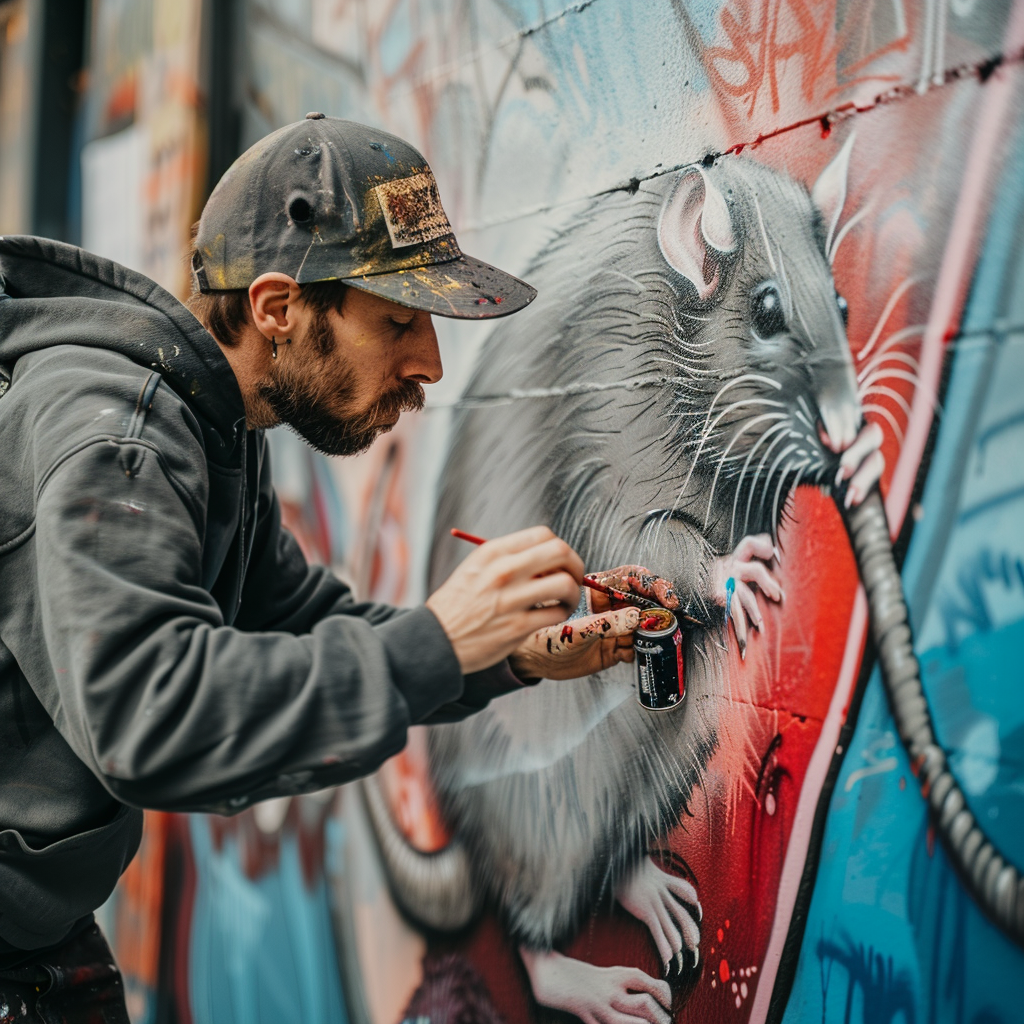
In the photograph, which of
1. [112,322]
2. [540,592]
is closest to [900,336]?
[540,592]

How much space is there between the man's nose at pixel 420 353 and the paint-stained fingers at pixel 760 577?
2.42 feet

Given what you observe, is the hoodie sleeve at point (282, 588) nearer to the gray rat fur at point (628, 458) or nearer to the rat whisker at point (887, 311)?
the gray rat fur at point (628, 458)

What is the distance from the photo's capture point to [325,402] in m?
1.83

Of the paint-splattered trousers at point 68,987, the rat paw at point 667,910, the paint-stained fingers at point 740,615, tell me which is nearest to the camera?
the paint-splattered trousers at point 68,987

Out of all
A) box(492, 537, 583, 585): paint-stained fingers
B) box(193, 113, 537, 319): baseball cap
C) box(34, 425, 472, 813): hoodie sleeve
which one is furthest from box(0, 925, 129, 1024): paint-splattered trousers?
box(193, 113, 537, 319): baseball cap

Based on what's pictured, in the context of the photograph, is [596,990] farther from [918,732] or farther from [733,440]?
[733,440]

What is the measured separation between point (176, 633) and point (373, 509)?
6.11 ft

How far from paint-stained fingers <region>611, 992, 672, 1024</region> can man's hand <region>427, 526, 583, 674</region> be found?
3.81 ft

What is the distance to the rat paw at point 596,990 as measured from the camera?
2125 millimetres

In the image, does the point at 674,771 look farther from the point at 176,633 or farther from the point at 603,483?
the point at 176,633

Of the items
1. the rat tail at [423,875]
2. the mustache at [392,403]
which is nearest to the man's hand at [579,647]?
the mustache at [392,403]

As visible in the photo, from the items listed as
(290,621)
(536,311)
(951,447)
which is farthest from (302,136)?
(951,447)

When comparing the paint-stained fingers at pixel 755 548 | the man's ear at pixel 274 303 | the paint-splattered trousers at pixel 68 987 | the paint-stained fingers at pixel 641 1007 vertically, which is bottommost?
the paint-stained fingers at pixel 641 1007

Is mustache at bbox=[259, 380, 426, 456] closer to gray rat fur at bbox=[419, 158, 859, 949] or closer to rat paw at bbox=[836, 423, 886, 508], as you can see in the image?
gray rat fur at bbox=[419, 158, 859, 949]
